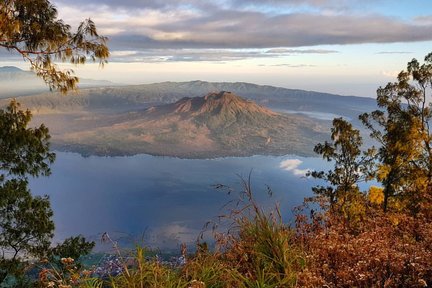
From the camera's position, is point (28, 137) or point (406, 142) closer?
point (28, 137)

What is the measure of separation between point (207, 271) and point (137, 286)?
3.08ft

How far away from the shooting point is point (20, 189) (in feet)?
55.1

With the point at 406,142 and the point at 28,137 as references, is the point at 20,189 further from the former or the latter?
the point at 406,142

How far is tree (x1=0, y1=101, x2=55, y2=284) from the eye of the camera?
1612cm

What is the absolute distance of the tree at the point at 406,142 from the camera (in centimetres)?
2378

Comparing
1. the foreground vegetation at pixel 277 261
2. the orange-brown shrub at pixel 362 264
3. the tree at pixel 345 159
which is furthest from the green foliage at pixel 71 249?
the tree at pixel 345 159

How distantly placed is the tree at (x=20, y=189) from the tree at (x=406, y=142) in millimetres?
19322

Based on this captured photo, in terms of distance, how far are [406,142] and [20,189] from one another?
20843mm

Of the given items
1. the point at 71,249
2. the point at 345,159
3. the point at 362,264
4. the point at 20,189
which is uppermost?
the point at 362,264

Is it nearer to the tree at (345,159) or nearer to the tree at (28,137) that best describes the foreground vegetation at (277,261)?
the tree at (28,137)

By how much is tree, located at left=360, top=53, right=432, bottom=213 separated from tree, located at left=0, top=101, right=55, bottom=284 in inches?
761

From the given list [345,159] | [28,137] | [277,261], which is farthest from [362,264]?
[345,159]

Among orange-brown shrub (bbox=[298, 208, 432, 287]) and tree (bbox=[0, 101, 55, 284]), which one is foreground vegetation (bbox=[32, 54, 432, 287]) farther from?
tree (bbox=[0, 101, 55, 284])

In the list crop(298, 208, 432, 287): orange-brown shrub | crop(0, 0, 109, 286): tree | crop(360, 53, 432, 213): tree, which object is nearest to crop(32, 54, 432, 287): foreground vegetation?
crop(298, 208, 432, 287): orange-brown shrub
